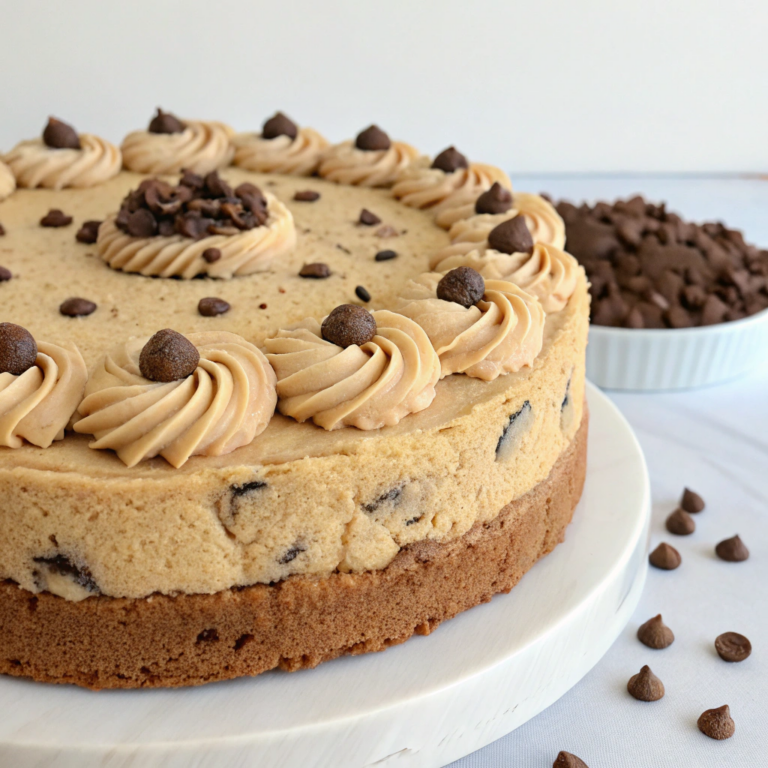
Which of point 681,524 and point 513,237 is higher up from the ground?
point 513,237

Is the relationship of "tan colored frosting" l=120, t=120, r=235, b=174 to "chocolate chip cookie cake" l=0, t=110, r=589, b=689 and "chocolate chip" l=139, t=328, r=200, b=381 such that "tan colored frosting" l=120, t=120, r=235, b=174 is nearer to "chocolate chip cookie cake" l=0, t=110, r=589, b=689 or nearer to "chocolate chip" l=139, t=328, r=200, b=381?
"chocolate chip cookie cake" l=0, t=110, r=589, b=689

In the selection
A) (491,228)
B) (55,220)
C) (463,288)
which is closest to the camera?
(463,288)

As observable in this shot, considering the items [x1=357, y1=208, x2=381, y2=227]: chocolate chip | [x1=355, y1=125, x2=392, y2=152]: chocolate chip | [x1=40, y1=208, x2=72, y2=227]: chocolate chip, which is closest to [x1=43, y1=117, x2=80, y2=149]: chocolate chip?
[x1=40, y1=208, x2=72, y2=227]: chocolate chip

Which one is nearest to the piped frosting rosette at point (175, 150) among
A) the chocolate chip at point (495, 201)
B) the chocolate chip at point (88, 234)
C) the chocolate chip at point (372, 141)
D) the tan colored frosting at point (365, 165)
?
the tan colored frosting at point (365, 165)

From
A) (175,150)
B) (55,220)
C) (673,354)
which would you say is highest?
(175,150)

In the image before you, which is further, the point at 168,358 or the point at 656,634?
the point at 656,634

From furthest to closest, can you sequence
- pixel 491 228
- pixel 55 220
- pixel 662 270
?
pixel 662 270 < pixel 55 220 < pixel 491 228

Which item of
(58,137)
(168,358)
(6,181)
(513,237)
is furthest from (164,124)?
(168,358)

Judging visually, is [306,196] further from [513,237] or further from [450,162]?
[513,237]

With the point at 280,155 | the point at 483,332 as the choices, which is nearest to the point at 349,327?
the point at 483,332
